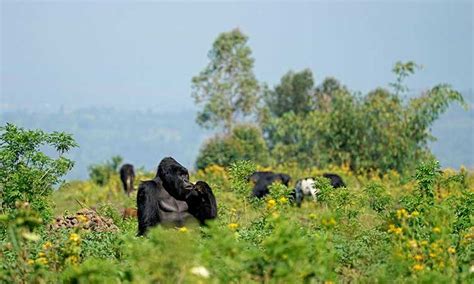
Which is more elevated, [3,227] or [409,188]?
[409,188]

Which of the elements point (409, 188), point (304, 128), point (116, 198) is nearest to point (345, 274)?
point (409, 188)

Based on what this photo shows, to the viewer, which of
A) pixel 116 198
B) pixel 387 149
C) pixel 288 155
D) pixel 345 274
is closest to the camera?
pixel 345 274

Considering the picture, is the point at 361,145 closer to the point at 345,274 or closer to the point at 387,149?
the point at 387,149

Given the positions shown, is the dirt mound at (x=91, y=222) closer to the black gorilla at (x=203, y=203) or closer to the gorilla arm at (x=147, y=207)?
the gorilla arm at (x=147, y=207)

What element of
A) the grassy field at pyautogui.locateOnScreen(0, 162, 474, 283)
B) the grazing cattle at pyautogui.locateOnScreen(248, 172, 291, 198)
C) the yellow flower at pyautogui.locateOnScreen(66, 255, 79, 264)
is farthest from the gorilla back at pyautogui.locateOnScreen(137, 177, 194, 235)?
the grazing cattle at pyautogui.locateOnScreen(248, 172, 291, 198)

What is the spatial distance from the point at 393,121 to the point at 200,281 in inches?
1034

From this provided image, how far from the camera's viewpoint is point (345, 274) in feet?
34.6

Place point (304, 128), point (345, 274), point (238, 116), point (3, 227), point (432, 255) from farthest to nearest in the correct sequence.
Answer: point (238, 116)
point (304, 128)
point (3, 227)
point (345, 274)
point (432, 255)

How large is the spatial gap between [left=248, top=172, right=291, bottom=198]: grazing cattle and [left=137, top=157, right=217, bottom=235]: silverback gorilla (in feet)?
35.0

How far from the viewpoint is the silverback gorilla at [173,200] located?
13336mm

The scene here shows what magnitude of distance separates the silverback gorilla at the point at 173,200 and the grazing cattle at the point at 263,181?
10680mm

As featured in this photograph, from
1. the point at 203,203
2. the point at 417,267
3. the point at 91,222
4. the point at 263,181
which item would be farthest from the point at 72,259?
the point at 263,181

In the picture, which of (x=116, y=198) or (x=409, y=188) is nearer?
(x=409, y=188)

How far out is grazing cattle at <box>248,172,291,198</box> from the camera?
24.4 meters
